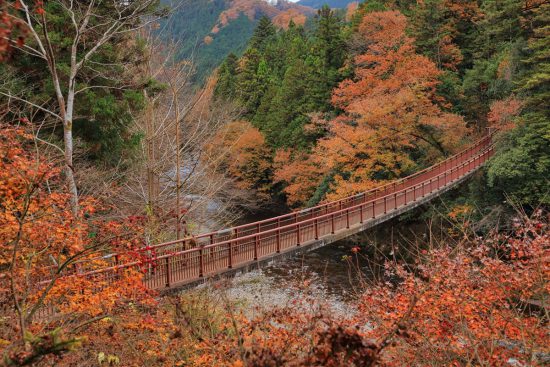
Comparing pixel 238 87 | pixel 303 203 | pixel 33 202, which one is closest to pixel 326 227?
pixel 33 202

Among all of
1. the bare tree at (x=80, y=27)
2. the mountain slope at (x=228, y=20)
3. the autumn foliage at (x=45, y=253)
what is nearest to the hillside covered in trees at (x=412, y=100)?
the bare tree at (x=80, y=27)

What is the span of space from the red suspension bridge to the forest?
0.70 feet

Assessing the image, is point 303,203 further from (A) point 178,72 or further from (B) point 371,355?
(B) point 371,355

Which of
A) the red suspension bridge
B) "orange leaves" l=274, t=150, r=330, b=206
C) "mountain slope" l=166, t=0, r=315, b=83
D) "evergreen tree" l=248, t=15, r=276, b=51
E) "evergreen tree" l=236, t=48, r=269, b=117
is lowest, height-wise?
"orange leaves" l=274, t=150, r=330, b=206

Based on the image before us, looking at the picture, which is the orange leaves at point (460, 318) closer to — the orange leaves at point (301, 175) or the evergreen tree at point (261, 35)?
the orange leaves at point (301, 175)

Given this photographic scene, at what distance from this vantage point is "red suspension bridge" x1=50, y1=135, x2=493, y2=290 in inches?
364

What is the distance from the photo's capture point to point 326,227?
45.4ft

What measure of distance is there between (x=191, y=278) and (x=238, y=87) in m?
31.6

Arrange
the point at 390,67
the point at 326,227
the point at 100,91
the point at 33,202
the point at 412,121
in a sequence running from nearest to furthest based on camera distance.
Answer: the point at 33,202
the point at 100,91
the point at 326,227
the point at 412,121
the point at 390,67

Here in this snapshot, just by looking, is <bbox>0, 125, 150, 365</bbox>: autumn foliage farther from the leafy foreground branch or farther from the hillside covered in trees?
the hillside covered in trees

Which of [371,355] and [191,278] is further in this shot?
[191,278]

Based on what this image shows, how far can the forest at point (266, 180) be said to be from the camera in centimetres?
575

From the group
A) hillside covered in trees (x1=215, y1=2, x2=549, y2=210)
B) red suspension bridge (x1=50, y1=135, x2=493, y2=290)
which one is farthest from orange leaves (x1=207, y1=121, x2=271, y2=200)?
red suspension bridge (x1=50, y1=135, x2=493, y2=290)

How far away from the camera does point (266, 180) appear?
33594 millimetres
